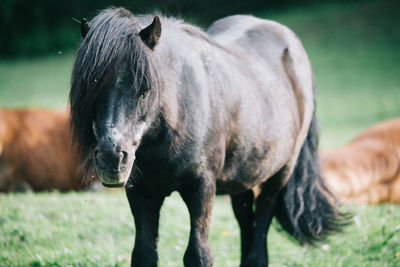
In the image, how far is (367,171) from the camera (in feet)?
26.0

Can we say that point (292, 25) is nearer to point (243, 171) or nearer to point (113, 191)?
point (113, 191)

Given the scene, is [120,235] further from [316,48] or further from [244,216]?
[316,48]

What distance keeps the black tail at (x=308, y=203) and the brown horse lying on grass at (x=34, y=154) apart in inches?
141

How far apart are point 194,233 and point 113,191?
450 centimetres

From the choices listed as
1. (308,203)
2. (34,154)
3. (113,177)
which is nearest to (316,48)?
(34,154)

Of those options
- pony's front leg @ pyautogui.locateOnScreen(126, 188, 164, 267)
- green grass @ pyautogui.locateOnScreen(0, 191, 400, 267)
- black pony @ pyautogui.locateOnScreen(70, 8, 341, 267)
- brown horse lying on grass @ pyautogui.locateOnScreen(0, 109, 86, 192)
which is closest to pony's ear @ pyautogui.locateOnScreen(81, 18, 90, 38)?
black pony @ pyautogui.locateOnScreen(70, 8, 341, 267)

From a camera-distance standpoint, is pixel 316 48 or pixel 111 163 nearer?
pixel 111 163

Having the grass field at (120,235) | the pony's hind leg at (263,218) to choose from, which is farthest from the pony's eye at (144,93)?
the pony's hind leg at (263,218)

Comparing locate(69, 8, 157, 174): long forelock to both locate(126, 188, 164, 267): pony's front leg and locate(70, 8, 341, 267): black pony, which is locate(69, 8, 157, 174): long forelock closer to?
locate(70, 8, 341, 267): black pony

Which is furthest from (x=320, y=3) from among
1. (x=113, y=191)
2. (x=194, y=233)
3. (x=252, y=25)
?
(x=194, y=233)

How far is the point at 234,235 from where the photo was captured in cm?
570

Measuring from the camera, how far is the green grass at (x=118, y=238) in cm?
457

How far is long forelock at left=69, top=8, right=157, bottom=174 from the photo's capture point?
8.98ft

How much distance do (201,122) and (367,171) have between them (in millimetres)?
5316
